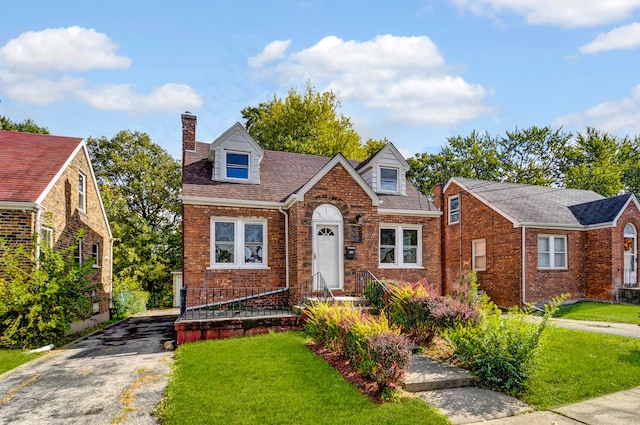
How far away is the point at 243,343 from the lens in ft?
29.9

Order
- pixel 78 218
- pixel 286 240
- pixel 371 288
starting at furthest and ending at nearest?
pixel 78 218 → pixel 286 240 → pixel 371 288

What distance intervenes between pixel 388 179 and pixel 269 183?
5.01 meters

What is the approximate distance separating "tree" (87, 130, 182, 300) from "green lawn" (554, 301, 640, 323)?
2373 cm

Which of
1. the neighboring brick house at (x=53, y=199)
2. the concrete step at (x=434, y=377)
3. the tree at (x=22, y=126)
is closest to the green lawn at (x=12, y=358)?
the neighboring brick house at (x=53, y=199)

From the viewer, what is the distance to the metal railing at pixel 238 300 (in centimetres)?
1209

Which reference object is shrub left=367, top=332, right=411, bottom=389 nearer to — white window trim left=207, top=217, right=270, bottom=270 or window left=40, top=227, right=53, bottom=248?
white window trim left=207, top=217, right=270, bottom=270

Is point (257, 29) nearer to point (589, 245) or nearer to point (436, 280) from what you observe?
point (436, 280)

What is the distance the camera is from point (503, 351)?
20.6 ft

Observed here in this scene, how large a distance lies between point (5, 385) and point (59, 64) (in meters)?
9.94

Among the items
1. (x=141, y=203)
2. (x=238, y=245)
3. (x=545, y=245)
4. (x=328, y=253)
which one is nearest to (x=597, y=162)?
(x=545, y=245)

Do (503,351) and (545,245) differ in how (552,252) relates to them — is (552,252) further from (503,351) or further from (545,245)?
(503,351)

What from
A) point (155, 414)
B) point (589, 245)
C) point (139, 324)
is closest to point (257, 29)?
point (155, 414)

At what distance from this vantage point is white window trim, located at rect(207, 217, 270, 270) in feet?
42.2

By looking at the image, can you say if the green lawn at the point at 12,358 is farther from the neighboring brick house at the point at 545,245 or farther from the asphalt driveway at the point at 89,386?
the neighboring brick house at the point at 545,245
